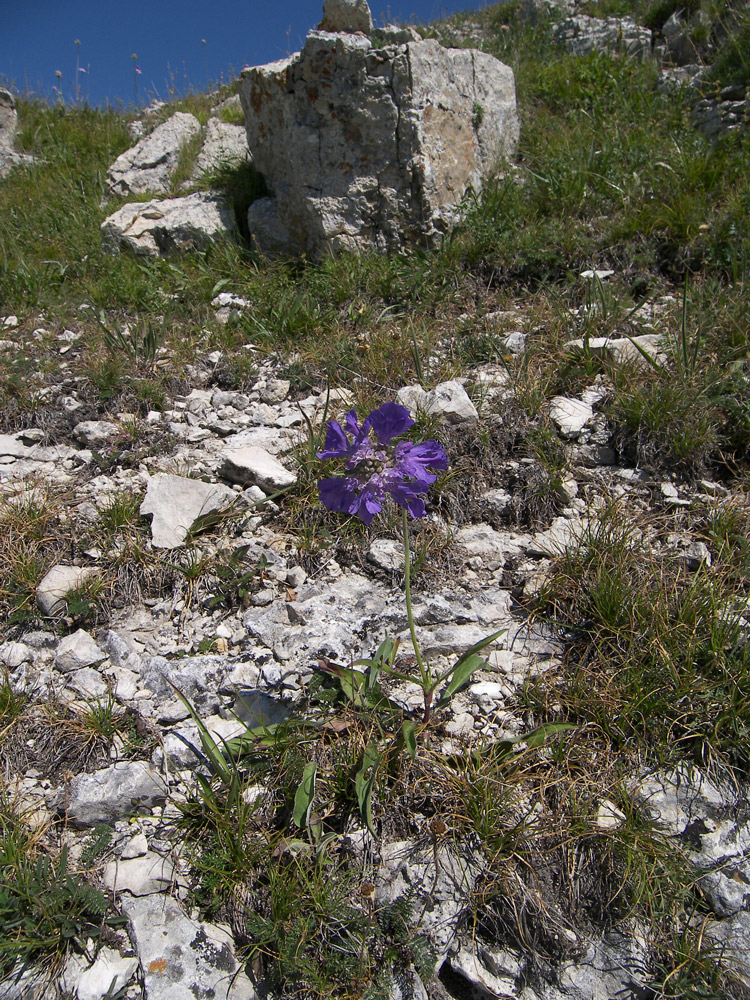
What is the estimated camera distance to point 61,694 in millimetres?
2602

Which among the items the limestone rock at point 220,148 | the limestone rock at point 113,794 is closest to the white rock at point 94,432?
the limestone rock at point 113,794

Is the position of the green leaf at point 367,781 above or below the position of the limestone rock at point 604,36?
below

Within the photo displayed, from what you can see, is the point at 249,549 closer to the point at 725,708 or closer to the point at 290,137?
the point at 725,708

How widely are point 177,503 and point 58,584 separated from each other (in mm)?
687

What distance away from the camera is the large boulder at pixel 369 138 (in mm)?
5023

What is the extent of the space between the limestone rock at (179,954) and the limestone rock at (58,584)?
1363mm

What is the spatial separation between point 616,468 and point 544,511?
0.55 meters

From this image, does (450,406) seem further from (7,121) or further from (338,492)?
(7,121)

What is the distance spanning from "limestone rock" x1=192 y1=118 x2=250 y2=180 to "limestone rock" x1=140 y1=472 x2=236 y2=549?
4570mm

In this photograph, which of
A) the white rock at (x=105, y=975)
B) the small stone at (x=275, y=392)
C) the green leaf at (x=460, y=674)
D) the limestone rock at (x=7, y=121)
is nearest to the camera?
the white rock at (x=105, y=975)

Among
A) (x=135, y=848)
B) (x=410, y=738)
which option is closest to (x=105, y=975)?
(x=135, y=848)

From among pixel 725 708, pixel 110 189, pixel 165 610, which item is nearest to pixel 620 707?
pixel 725 708

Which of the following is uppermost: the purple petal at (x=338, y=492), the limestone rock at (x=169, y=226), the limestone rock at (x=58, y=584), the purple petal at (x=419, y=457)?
the limestone rock at (x=169, y=226)

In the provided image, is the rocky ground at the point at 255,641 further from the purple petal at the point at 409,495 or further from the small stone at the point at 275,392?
the purple petal at the point at 409,495
